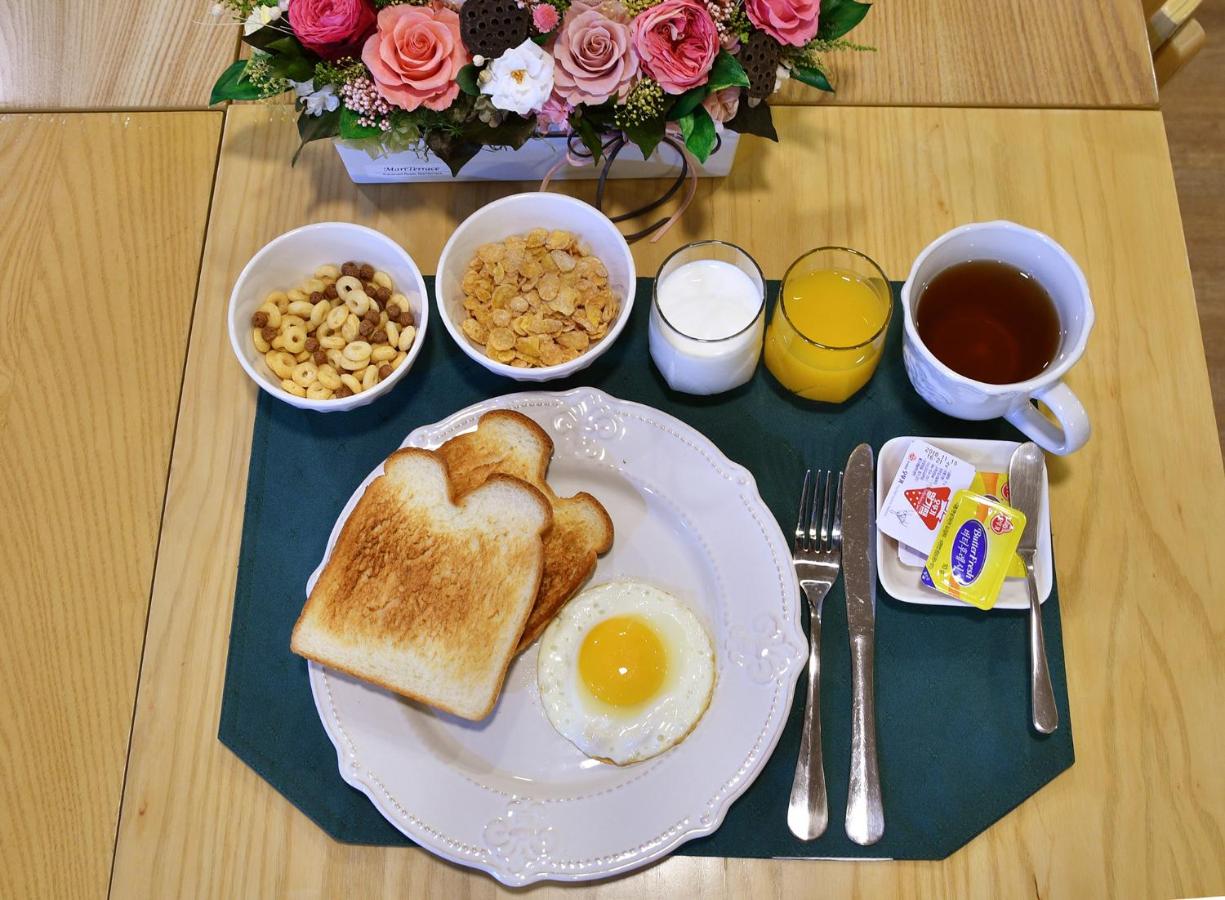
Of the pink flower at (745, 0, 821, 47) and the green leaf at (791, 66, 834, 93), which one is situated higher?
the pink flower at (745, 0, 821, 47)

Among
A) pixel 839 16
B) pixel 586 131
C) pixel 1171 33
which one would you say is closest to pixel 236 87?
pixel 586 131

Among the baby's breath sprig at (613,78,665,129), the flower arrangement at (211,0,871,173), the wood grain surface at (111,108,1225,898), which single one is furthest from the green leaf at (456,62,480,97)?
the wood grain surface at (111,108,1225,898)

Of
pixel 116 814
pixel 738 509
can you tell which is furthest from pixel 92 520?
pixel 738 509

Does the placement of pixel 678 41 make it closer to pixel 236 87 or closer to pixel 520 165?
pixel 520 165

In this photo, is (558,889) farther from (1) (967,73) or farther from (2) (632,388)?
(1) (967,73)

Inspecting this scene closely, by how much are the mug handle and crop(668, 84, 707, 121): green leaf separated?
24.3 inches

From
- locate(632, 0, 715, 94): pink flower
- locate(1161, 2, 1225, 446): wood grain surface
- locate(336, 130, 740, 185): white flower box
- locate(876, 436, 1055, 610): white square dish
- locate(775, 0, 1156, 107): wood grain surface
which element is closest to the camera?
locate(632, 0, 715, 94): pink flower

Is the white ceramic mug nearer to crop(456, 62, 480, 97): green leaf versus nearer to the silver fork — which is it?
the silver fork

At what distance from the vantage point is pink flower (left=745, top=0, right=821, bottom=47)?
1175 mm

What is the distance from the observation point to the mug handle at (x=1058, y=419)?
1.17m

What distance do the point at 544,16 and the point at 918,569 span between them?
93cm

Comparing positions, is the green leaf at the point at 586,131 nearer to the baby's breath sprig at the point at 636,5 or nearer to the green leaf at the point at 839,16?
the baby's breath sprig at the point at 636,5

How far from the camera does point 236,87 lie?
1306mm

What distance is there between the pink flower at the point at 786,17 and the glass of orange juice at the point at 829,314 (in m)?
0.29
